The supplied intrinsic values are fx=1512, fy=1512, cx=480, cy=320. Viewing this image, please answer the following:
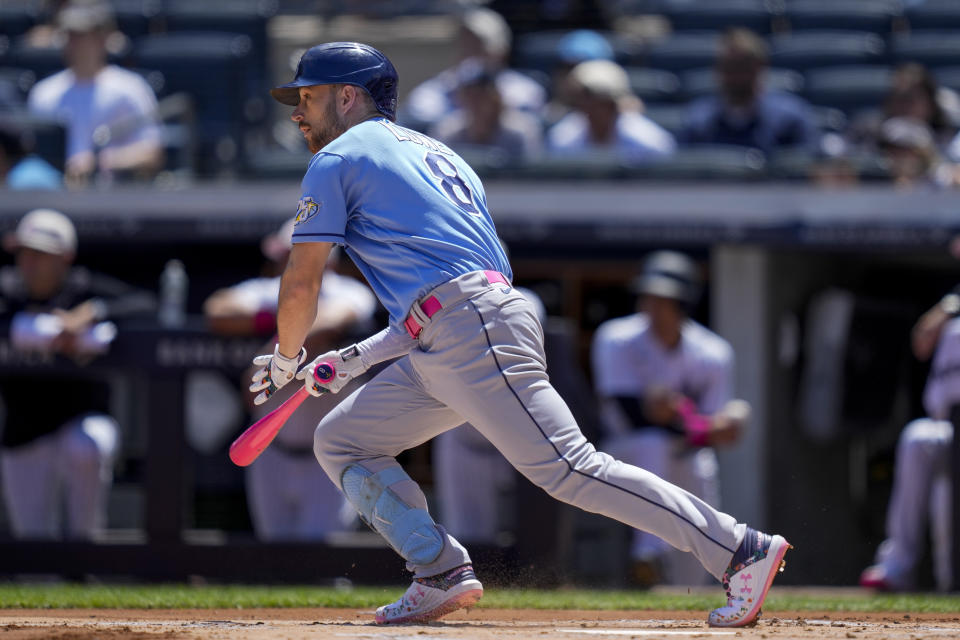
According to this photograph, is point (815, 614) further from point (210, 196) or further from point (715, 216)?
point (210, 196)

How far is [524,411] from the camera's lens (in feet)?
12.9

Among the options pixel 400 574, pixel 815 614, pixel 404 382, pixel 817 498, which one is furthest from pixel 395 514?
pixel 817 498

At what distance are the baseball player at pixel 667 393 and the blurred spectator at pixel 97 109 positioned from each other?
10.0 ft

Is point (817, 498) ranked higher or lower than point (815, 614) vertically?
lower

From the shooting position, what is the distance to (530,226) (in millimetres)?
8297

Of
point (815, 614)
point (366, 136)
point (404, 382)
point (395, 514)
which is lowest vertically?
point (815, 614)

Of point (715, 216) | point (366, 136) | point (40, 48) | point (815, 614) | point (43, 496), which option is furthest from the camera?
point (40, 48)

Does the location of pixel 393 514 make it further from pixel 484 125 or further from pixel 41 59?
pixel 41 59

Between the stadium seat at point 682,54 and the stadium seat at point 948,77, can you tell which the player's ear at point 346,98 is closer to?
the stadium seat at point 948,77

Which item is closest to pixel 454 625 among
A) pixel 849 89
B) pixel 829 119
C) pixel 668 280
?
pixel 668 280

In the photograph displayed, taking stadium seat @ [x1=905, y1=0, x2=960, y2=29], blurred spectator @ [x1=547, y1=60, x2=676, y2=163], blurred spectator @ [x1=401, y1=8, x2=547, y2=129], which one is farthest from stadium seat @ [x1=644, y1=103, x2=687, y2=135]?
stadium seat @ [x1=905, y1=0, x2=960, y2=29]

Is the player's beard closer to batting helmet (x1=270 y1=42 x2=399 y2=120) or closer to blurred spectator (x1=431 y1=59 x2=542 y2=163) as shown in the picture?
batting helmet (x1=270 y1=42 x2=399 y2=120)

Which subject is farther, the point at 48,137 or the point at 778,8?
the point at 778,8

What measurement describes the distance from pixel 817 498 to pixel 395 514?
527 centimetres
